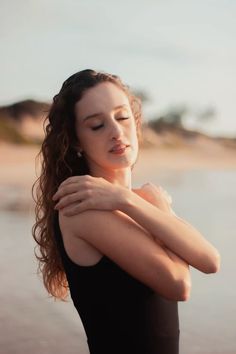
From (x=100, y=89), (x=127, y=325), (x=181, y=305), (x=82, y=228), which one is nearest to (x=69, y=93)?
(x=100, y=89)

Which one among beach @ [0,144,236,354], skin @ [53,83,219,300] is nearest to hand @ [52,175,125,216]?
skin @ [53,83,219,300]

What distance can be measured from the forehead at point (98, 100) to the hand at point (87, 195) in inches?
6.3

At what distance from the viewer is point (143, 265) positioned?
3.34 ft

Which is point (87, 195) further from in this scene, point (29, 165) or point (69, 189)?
point (29, 165)

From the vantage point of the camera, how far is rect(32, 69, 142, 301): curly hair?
1.21 m

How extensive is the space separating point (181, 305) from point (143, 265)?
332cm

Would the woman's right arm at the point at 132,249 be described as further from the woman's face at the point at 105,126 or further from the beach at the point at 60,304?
the beach at the point at 60,304

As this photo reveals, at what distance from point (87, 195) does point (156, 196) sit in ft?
0.72

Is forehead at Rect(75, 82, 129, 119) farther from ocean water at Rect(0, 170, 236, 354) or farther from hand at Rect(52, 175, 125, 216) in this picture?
ocean water at Rect(0, 170, 236, 354)

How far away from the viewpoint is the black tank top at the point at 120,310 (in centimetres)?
104

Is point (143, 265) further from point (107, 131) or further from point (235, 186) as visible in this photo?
point (235, 186)

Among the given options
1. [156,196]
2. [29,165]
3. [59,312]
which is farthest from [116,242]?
[29,165]

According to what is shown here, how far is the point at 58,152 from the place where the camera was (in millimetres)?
1266

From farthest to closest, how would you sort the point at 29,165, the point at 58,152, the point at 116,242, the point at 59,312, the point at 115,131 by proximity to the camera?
1. the point at 29,165
2. the point at 59,312
3. the point at 58,152
4. the point at 115,131
5. the point at 116,242
